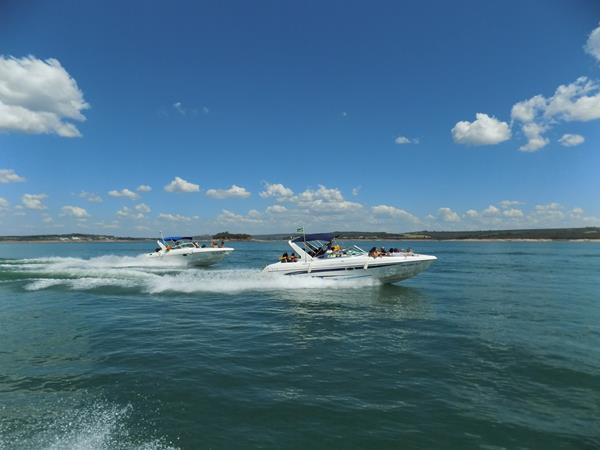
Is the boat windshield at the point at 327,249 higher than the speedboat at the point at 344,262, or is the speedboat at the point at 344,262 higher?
the boat windshield at the point at 327,249

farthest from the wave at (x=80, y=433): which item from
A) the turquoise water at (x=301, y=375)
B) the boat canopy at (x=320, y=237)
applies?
the boat canopy at (x=320, y=237)

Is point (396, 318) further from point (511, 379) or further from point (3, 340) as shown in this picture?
point (3, 340)

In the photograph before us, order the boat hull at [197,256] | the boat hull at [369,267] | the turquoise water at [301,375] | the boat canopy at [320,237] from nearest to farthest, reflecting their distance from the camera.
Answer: the turquoise water at [301,375]
the boat hull at [369,267]
the boat canopy at [320,237]
the boat hull at [197,256]

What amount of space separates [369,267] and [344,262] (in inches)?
63.8

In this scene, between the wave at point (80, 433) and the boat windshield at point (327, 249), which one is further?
the boat windshield at point (327, 249)

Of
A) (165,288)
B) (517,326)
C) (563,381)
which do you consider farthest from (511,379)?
Result: (165,288)

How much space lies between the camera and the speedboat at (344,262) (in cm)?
2444

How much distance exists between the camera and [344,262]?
81.5 ft

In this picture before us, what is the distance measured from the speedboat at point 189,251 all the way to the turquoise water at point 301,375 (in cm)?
2221

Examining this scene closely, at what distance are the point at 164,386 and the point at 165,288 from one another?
17.4m

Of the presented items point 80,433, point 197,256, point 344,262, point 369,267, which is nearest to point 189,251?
point 197,256

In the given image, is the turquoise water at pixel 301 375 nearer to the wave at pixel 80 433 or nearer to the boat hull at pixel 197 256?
the wave at pixel 80 433

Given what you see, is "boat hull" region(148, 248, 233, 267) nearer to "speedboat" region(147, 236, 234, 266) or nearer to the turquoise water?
"speedboat" region(147, 236, 234, 266)

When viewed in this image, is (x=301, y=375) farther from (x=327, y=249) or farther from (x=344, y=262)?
(x=327, y=249)
